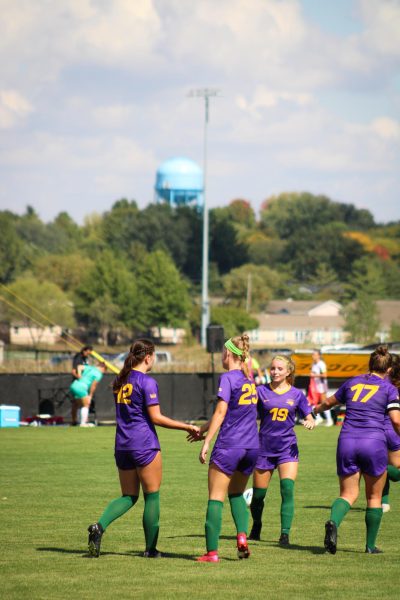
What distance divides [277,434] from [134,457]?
2.11 metres

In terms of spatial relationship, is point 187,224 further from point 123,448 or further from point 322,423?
point 123,448

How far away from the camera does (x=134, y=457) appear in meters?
9.91

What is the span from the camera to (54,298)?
108562 millimetres

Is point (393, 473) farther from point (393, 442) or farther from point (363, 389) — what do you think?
A: point (363, 389)

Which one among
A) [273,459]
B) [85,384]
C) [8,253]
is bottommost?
[273,459]

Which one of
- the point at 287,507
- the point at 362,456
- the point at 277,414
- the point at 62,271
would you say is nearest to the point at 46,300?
the point at 62,271

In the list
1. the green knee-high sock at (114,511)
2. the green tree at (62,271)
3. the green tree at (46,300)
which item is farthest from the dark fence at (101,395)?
the green tree at (62,271)

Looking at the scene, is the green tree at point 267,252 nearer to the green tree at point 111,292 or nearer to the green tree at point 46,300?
the green tree at point 111,292

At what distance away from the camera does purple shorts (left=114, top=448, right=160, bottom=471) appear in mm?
9898

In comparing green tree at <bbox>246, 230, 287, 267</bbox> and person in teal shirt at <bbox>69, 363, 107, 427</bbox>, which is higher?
green tree at <bbox>246, 230, 287, 267</bbox>

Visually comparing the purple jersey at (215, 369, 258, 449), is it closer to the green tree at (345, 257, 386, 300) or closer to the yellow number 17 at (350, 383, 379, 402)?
the yellow number 17 at (350, 383, 379, 402)

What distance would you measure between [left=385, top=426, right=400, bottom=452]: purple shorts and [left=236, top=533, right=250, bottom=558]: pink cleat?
3.37m

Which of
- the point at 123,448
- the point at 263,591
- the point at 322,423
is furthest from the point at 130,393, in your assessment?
the point at 322,423

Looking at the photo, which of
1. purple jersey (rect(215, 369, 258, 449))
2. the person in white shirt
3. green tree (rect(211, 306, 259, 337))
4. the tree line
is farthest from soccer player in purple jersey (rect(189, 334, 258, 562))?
green tree (rect(211, 306, 259, 337))
